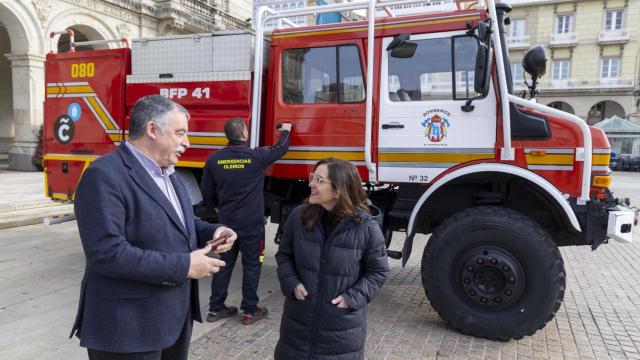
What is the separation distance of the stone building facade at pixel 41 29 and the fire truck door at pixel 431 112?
11.4 metres

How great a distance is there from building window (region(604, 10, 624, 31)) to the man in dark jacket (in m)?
40.9

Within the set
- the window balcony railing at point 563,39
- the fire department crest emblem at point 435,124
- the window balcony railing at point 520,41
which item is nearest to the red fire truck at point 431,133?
the fire department crest emblem at point 435,124

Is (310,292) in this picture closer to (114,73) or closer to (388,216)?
(388,216)

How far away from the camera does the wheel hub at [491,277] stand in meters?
3.61

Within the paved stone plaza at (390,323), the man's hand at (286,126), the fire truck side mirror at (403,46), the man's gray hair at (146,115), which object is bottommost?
the paved stone plaza at (390,323)

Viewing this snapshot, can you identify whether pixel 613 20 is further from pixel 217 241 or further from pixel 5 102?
pixel 217 241

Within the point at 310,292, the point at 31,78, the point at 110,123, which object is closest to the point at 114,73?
the point at 110,123

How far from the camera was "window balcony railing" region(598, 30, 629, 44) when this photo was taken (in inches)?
1348

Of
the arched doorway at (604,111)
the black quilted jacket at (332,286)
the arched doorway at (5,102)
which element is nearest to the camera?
the black quilted jacket at (332,286)

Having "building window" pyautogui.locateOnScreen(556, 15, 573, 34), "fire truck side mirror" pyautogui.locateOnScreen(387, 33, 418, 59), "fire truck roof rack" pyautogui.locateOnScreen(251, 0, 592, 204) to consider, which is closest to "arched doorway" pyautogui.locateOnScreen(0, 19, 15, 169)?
"fire truck roof rack" pyautogui.locateOnScreen(251, 0, 592, 204)

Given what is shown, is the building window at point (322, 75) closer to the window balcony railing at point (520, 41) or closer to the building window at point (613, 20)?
the window balcony railing at point (520, 41)

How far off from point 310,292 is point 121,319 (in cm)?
93

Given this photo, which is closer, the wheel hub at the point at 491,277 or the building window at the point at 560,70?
the wheel hub at the point at 491,277

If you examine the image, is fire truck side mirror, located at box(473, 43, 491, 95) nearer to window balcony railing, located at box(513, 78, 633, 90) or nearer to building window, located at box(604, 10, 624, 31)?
window balcony railing, located at box(513, 78, 633, 90)
